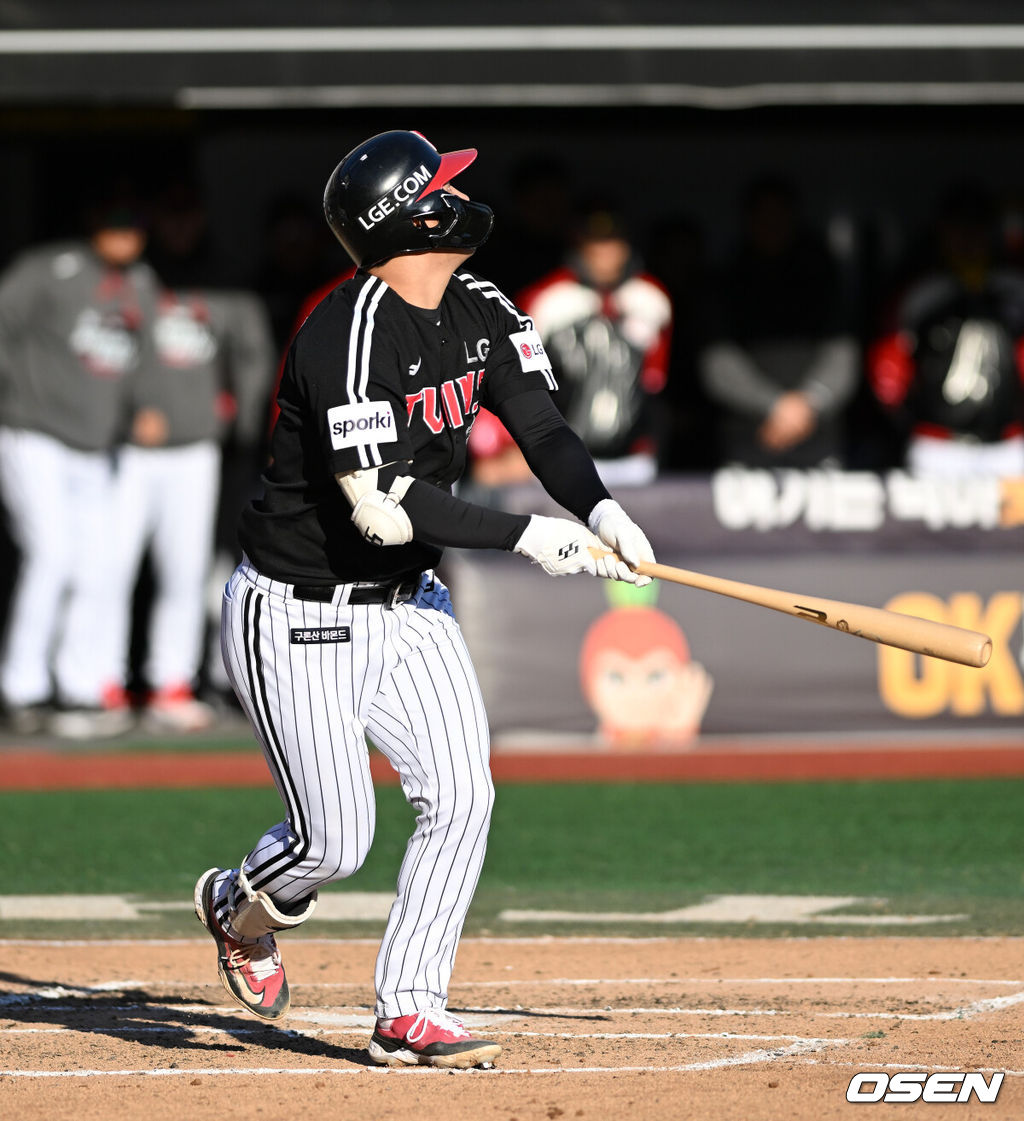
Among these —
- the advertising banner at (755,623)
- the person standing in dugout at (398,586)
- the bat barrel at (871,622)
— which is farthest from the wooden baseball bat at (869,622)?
the advertising banner at (755,623)

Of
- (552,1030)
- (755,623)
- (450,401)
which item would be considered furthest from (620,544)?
(755,623)

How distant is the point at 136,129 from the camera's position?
11.6m

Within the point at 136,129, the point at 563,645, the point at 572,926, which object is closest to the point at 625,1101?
the point at 572,926

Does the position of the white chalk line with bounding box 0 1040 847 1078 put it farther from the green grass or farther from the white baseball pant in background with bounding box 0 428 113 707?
the white baseball pant in background with bounding box 0 428 113 707

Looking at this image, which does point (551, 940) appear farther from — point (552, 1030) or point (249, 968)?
point (249, 968)

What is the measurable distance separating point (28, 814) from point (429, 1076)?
13.6 feet

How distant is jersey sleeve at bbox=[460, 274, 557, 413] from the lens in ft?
14.6

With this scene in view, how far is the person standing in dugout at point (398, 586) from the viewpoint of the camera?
14.0ft

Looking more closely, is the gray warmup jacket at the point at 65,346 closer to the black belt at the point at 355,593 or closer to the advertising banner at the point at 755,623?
the advertising banner at the point at 755,623

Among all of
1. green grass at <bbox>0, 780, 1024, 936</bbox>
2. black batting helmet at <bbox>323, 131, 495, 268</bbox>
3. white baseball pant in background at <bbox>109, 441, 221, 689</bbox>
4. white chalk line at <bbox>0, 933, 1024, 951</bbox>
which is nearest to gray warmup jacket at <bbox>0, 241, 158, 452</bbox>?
white baseball pant in background at <bbox>109, 441, 221, 689</bbox>

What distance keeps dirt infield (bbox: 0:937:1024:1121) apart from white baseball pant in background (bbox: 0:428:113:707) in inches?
156

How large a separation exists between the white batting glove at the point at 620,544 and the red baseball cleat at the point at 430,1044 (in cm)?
102

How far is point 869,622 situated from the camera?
4.39m

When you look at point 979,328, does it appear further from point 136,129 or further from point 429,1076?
point 429,1076
